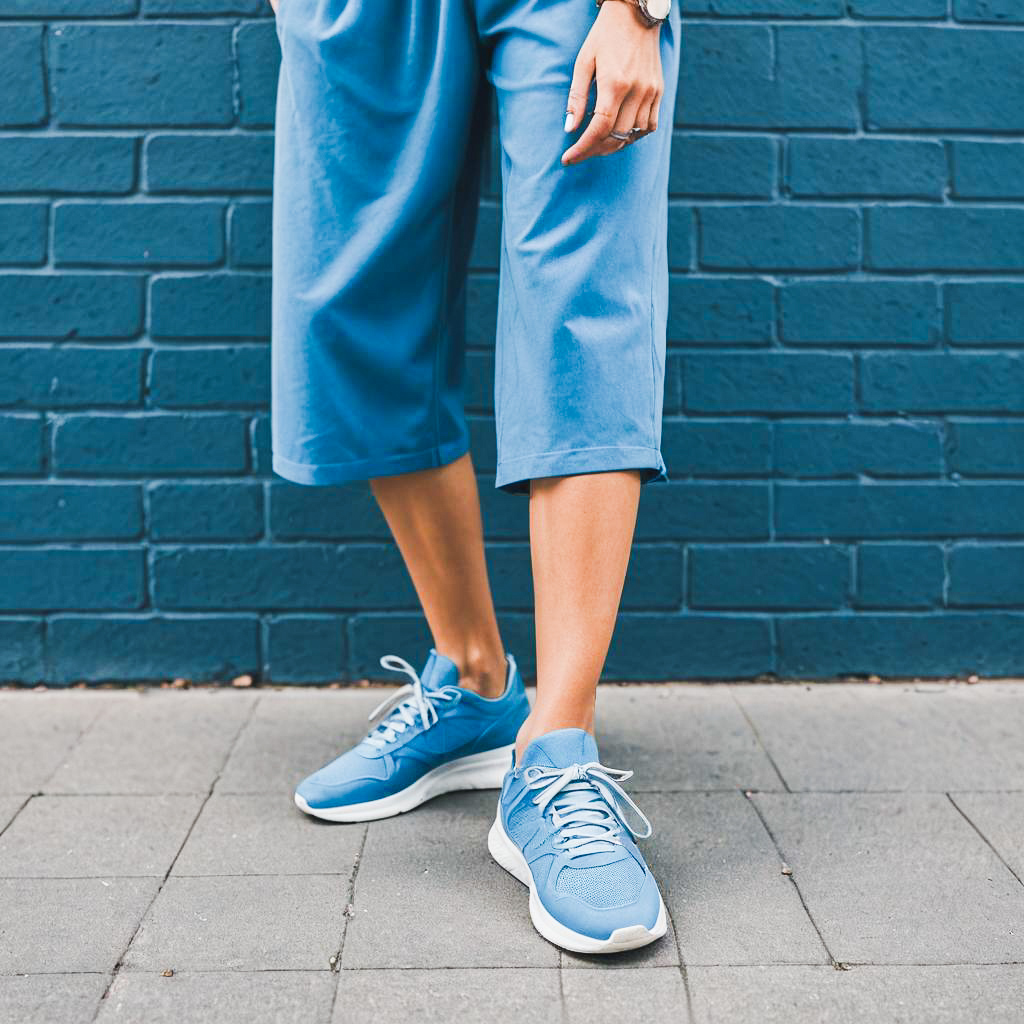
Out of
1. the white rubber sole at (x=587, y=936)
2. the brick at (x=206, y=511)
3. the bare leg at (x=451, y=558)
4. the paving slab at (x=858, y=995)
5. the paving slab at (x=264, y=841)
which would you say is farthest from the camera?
the brick at (x=206, y=511)

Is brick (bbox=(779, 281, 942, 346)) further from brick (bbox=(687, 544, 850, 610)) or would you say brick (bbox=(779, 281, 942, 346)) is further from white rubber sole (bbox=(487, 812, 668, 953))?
white rubber sole (bbox=(487, 812, 668, 953))

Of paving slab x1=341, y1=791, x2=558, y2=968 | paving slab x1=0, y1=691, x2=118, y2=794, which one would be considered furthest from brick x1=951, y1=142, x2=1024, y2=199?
paving slab x1=0, y1=691, x2=118, y2=794

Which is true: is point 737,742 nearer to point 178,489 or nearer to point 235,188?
point 178,489

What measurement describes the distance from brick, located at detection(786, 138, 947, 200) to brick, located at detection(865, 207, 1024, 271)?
0.16 feet

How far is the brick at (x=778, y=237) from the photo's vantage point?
223cm

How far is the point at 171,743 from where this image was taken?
2049 millimetres

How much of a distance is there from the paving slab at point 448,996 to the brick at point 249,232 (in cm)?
142

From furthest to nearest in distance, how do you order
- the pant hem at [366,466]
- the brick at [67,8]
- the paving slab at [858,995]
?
1. the brick at [67,8]
2. the pant hem at [366,466]
3. the paving slab at [858,995]

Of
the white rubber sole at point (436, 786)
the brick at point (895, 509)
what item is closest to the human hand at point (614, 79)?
the white rubber sole at point (436, 786)

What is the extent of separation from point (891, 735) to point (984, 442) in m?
0.65

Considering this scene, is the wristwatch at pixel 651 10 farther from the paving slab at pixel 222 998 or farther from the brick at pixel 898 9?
the paving slab at pixel 222 998

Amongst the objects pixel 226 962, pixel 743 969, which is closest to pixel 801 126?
pixel 743 969

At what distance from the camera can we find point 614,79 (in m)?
1.39

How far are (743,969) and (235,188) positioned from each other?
168cm
